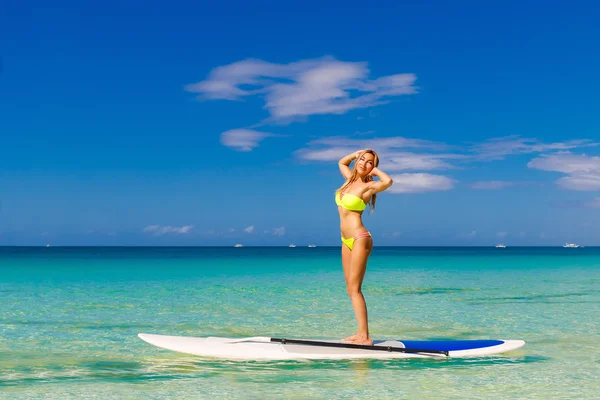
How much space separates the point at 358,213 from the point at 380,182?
498mm

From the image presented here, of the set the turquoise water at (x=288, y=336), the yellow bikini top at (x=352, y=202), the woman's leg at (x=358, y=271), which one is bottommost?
the turquoise water at (x=288, y=336)

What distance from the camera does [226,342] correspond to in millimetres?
8453

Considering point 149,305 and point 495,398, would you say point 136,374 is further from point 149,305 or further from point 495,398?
point 149,305

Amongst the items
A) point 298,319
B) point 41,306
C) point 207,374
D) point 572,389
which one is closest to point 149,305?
point 41,306

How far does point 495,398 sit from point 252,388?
2.60m

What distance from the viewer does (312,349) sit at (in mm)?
8109

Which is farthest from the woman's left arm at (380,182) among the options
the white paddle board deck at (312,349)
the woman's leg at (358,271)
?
the white paddle board deck at (312,349)

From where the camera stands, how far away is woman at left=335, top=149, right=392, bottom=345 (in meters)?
7.88

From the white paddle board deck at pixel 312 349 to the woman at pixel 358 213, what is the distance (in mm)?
413

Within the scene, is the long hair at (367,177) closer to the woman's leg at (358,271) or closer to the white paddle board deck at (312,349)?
the woman's leg at (358,271)

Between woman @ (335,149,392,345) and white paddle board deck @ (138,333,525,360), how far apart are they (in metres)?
0.41

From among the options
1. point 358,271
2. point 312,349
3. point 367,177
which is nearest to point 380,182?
point 367,177

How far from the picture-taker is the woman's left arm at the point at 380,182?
25.5ft

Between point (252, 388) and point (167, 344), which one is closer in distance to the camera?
point (252, 388)
